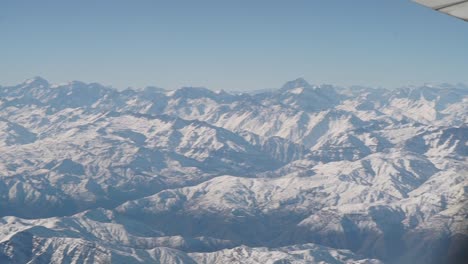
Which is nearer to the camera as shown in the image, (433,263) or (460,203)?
(433,263)

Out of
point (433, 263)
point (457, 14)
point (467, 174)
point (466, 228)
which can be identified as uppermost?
point (457, 14)

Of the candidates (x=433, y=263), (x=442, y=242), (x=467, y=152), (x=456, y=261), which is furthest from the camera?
(x=467, y=152)

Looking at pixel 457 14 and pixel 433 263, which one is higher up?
pixel 457 14

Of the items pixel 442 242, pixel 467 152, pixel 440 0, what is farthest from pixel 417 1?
pixel 442 242

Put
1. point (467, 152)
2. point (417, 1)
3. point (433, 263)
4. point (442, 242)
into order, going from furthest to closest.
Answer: point (467, 152) → point (417, 1) → point (442, 242) → point (433, 263)

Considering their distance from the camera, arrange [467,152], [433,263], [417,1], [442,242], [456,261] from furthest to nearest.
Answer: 1. [467,152]
2. [417,1]
3. [442,242]
4. [433,263]
5. [456,261]

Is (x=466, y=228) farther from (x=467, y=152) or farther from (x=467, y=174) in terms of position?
(x=467, y=152)

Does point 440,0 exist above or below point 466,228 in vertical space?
above

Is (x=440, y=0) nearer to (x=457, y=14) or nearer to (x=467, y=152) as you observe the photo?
(x=457, y=14)

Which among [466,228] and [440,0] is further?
[440,0]

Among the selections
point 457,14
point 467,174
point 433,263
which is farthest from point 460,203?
point 457,14
